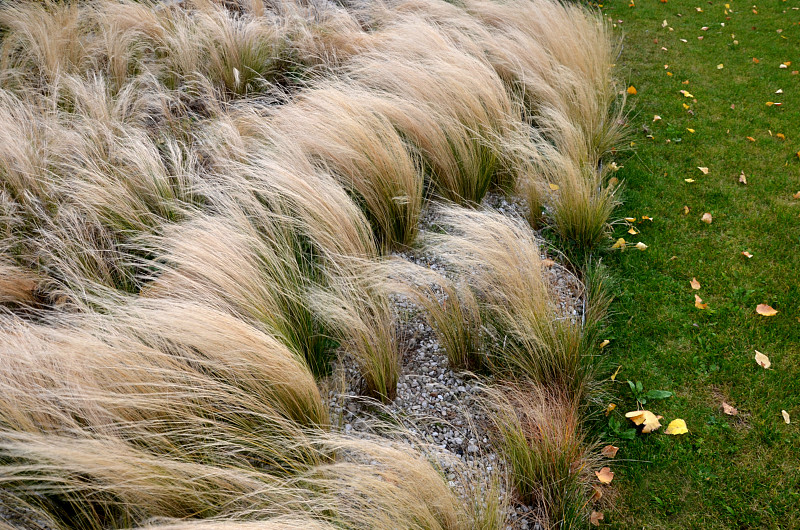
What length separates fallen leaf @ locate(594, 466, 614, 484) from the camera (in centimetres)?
219

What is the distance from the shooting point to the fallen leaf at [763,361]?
8.76 feet

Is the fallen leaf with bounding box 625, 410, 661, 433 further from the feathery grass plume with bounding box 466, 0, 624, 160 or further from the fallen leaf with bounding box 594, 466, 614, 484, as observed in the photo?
the feathery grass plume with bounding box 466, 0, 624, 160

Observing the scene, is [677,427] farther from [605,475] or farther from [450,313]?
[450,313]

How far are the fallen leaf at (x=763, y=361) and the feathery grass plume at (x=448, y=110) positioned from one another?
1.84 metres

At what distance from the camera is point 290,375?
2.03 m

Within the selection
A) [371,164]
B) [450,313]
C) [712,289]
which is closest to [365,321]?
[450,313]

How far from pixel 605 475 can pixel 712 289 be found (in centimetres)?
158

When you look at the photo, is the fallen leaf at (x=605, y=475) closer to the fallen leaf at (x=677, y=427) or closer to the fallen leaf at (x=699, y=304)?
Answer: the fallen leaf at (x=677, y=427)

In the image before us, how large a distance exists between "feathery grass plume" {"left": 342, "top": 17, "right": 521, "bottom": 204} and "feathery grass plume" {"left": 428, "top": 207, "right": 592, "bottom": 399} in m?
0.65

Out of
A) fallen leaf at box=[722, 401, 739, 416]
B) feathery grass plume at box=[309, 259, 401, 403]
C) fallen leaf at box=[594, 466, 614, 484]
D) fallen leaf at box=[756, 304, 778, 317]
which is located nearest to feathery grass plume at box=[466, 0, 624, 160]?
fallen leaf at box=[756, 304, 778, 317]

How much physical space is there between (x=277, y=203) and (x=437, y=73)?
1.90 metres

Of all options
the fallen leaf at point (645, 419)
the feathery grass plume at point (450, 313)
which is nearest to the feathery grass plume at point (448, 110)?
the feathery grass plume at point (450, 313)

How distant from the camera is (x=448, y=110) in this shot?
3.78 m

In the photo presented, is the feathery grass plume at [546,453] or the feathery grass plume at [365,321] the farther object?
the feathery grass plume at [365,321]
